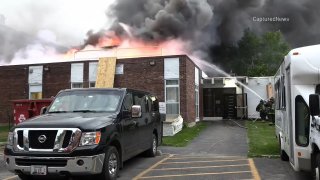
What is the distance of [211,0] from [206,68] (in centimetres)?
640

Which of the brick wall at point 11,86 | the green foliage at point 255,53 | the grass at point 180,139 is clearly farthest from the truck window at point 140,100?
the green foliage at point 255,53

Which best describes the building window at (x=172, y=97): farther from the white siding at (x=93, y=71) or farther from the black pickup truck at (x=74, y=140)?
the black pickup truck at (x=74, y=140)

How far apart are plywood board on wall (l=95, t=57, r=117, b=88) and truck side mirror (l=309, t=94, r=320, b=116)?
54.5 feet

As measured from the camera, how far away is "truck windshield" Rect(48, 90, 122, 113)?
29.0 feet

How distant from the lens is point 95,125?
757 centimetres

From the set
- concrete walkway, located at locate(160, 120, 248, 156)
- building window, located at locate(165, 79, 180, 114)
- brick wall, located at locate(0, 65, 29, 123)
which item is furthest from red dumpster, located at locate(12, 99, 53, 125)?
brick wall, located at locate(0, 65, 29, 123)

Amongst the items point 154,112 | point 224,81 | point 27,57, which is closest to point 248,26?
point 224,81

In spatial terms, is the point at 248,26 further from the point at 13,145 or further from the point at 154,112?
the point at 13,145

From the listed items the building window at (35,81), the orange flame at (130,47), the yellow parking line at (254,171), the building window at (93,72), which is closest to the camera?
the yellow parking line at (254,171)

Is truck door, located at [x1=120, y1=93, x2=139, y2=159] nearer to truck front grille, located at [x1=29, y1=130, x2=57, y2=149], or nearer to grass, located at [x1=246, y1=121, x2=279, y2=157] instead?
truck front grille, located at [x1=29, y1=130, x2=57, y2=149]

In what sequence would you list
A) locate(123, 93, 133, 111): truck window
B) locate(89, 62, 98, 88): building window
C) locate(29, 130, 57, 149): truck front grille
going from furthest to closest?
locate(89, 62, 98, 88): building window, locate(123, 93, 133, 111): truck window, locate(29, 130, 57, 149): truck front grille

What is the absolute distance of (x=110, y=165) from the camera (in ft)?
26.1

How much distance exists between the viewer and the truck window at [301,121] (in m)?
7.41

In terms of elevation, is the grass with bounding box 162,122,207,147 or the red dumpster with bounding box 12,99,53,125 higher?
the red dumpster with bounding box 12,99,53,125
